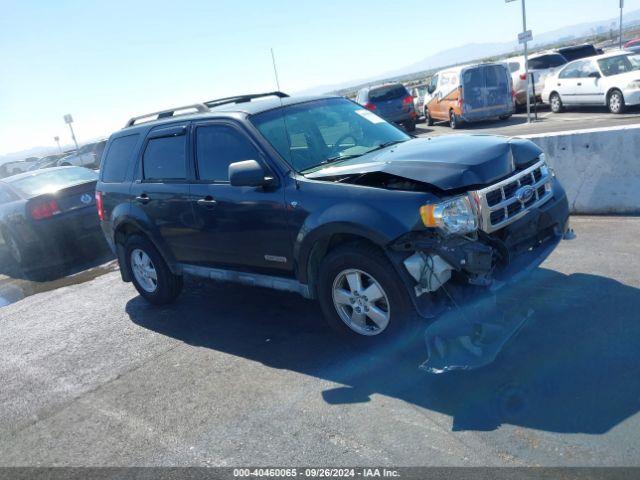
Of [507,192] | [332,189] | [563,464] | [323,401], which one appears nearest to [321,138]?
[332,189]

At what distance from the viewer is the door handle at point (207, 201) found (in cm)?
524

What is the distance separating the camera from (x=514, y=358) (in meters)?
3.95

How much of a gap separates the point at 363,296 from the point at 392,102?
17437 millimetres

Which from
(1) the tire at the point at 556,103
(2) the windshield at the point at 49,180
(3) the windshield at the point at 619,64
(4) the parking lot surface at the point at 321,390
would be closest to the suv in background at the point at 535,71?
(1) the tire at the point at 556,103

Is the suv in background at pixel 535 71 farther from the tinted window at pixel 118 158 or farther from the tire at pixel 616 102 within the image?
the tinted window at pixel 118 158

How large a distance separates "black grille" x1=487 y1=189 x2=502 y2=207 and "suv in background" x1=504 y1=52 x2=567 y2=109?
17.7 metres

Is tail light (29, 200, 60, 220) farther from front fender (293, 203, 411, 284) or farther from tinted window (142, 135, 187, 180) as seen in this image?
front fender (293, 203, 411, 284)

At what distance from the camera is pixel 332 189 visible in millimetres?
4359

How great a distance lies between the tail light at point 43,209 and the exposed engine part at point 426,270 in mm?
7079

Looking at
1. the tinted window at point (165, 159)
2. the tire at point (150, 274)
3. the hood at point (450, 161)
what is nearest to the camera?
the hood at point (450, 161)

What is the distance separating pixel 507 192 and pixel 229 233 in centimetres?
237

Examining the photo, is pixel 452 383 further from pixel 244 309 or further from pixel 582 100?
pixel 582 100

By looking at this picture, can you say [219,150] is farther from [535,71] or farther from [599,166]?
[535,71]

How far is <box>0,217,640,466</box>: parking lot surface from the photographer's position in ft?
10.7
